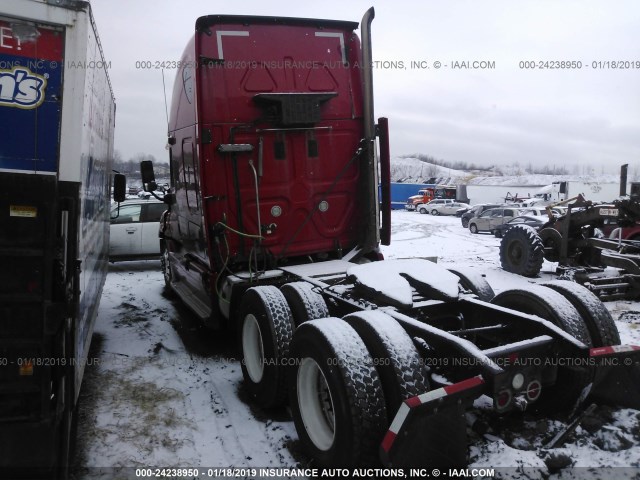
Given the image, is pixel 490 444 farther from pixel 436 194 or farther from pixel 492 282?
pixel 436 194

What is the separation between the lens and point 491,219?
77.5ft

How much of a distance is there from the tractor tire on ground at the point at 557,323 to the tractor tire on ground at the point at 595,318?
10 cm

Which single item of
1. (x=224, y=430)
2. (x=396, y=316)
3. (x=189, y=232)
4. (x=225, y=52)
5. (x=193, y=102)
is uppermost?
(x=225, y=52)

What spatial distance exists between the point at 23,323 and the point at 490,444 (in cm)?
296

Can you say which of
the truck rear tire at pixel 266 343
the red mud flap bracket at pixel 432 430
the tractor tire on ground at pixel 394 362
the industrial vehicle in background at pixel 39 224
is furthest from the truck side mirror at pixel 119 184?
the red mud flap bracket at pixel 432 430

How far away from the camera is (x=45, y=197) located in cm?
262

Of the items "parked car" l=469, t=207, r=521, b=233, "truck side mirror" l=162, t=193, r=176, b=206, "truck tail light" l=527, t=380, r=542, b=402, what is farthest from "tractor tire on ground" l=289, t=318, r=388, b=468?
"parked car" l=469, t=207, r=521, b=233

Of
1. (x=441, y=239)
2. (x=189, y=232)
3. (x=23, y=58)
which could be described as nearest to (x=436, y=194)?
(x=441, y=239)

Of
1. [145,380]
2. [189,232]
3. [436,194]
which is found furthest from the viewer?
[436,194]

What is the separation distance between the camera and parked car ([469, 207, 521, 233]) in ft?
76.6

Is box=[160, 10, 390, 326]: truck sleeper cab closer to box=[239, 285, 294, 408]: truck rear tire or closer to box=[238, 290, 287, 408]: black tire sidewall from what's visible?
box=[239, 285, 294, 408]: truck rear tire

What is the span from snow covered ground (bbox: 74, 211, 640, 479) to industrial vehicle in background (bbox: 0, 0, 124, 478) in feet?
2.49

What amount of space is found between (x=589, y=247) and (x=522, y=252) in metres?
1.32

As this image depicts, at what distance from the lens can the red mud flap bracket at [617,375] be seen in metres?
3.10
